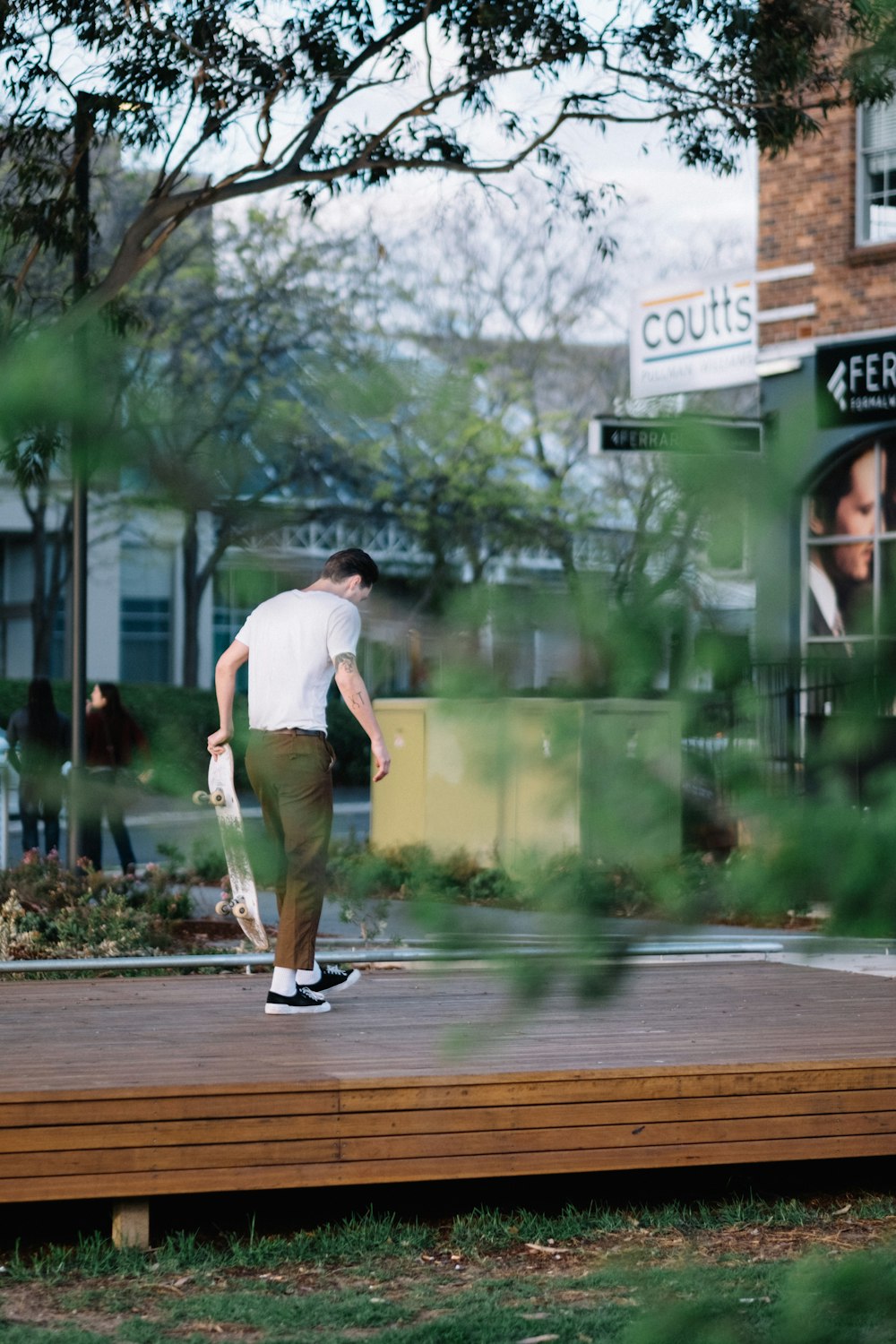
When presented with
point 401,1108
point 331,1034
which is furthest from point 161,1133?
point 331,1034

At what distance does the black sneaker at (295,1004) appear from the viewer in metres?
5.86

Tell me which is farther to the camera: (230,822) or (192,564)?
(230,822)

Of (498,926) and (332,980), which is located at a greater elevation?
(498,926)

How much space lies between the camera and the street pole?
1.10 meters

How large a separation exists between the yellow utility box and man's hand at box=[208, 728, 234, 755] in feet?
0.42

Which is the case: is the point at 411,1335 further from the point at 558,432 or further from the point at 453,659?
the point at 453,659

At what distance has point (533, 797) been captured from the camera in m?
1.23

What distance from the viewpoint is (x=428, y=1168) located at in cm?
440

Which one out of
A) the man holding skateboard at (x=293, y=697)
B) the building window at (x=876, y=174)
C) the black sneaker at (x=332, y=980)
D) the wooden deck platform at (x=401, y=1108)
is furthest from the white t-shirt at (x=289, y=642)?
the black sneaker at (x=332, y=980)

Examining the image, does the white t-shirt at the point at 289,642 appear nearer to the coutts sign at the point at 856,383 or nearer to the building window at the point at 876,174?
the coutts sign at the point at 856,383

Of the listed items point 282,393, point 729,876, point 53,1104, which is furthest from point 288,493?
point 53,1104

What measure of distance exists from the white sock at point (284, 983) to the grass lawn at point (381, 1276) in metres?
1.23

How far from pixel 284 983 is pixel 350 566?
15.6ft

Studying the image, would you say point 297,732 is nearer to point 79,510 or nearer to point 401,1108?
point 79,510
